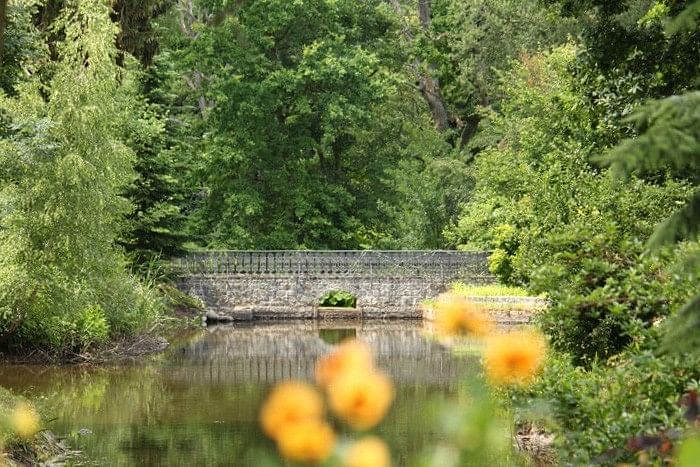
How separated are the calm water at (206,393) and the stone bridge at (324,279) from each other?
19.0ft

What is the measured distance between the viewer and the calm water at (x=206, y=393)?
14445 mm

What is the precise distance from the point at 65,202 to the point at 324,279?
55.8 feet

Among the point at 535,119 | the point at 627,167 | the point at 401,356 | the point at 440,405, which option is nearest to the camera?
the point at 440,405

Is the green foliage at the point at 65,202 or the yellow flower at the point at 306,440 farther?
the green foliage at the point at 65,202

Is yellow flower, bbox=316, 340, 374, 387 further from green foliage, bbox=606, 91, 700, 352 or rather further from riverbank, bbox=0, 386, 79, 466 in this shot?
riverbank, bbox=0, 386, 79, 466

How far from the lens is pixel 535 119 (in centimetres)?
3198

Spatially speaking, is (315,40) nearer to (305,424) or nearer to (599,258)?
(599,258)

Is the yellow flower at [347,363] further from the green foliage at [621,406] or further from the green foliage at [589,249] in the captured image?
the green foliage at [589,249]

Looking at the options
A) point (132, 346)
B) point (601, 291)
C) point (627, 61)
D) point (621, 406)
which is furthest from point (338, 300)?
point (621, 406)

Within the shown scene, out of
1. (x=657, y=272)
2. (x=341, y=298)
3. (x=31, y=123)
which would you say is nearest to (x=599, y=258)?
(x=657, y=272)

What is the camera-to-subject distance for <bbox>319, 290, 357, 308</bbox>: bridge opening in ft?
127

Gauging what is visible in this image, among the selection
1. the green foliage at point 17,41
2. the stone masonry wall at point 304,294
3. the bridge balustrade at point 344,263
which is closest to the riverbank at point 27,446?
the green foliage at point 17,41

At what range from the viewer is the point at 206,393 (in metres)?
20.0

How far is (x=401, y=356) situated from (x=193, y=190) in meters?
14.4
